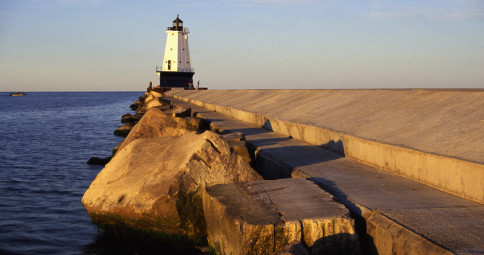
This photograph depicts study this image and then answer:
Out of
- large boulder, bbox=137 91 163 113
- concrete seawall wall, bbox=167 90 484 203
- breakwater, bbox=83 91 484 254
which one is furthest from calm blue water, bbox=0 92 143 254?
large boulder, bbox=137 91 163 113

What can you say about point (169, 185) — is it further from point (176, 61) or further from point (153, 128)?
point (176, 61)

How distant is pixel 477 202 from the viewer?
304 centimetres

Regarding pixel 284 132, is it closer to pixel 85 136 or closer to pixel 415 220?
pixel 415 220

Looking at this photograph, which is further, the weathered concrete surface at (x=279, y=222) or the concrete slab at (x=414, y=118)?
the concrete slab at (x=414, y=118)

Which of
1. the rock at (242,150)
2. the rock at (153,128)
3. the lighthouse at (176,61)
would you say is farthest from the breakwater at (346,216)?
the lighthouse at (176,61)

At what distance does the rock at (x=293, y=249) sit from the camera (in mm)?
2312

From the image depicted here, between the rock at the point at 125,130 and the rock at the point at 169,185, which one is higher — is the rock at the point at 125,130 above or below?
below

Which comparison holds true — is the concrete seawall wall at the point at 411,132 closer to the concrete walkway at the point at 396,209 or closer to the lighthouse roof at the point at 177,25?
the concrete walkway at the point at 396,209

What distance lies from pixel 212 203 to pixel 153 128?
351cm

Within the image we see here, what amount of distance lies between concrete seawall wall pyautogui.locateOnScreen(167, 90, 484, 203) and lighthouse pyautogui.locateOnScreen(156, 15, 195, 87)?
150 ft

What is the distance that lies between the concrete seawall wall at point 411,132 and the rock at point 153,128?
6.13 feet

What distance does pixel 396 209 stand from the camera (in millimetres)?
2838

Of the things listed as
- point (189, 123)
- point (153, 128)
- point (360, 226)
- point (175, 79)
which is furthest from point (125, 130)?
point (175, 79)

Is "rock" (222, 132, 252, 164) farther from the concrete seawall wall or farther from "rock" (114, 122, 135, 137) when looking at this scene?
"rock" (114, 122, 135, 137)
